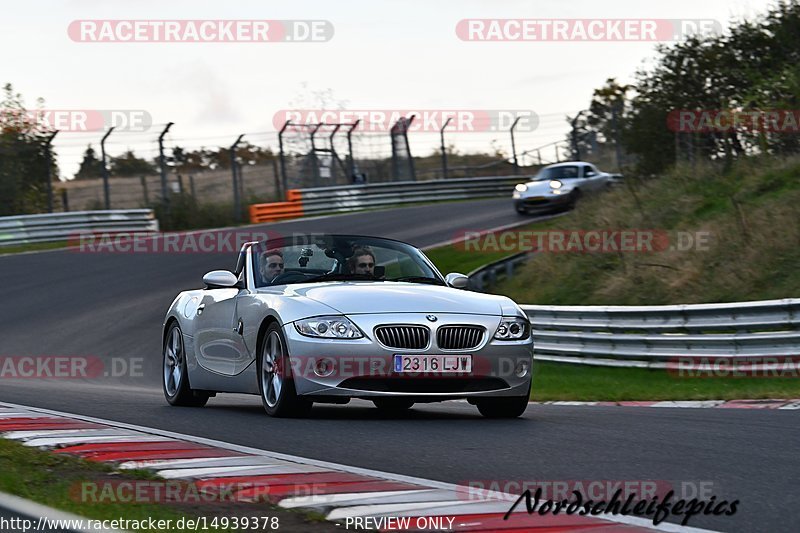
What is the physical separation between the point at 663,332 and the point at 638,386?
135 cm

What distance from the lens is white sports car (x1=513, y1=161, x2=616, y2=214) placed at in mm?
32562

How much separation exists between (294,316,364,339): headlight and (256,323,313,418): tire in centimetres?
20

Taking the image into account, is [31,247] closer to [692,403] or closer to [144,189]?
[144,189]

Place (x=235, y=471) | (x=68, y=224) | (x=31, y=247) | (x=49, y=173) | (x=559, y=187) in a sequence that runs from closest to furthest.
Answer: (x=235, y=471), (x=31, y=247), (x=68, y=224), (x=559, y=187), (x=49, y=173)

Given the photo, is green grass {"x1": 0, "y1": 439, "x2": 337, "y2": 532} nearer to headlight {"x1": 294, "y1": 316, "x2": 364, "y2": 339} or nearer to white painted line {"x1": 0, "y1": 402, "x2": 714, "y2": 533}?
white painted line {"x1": 0, "y1": 402, "x2": 714, "y2": 533}

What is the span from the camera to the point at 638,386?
43.5 feet

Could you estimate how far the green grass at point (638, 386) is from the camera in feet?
37.3

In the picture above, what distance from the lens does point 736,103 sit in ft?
85.3

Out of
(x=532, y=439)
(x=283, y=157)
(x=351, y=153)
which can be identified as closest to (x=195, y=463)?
(x=532, y=439)

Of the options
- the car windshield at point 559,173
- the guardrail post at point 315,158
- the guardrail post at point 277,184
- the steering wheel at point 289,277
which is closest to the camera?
the steering wheel at point 289,277

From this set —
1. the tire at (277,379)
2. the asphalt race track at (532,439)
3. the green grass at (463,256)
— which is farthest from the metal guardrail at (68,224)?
the tire at (277,379)

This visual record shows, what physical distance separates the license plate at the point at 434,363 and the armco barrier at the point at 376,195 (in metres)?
27.8

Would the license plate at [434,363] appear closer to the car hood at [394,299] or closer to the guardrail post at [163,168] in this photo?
the car hood at [394,299]

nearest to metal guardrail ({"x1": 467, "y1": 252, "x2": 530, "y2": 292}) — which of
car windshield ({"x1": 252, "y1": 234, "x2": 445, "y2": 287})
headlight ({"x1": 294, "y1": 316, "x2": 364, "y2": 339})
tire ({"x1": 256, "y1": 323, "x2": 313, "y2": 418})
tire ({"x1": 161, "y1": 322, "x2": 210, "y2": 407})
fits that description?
tire ({"x1": 161, "y1": 322, "x2": 210, "y2": 407})
